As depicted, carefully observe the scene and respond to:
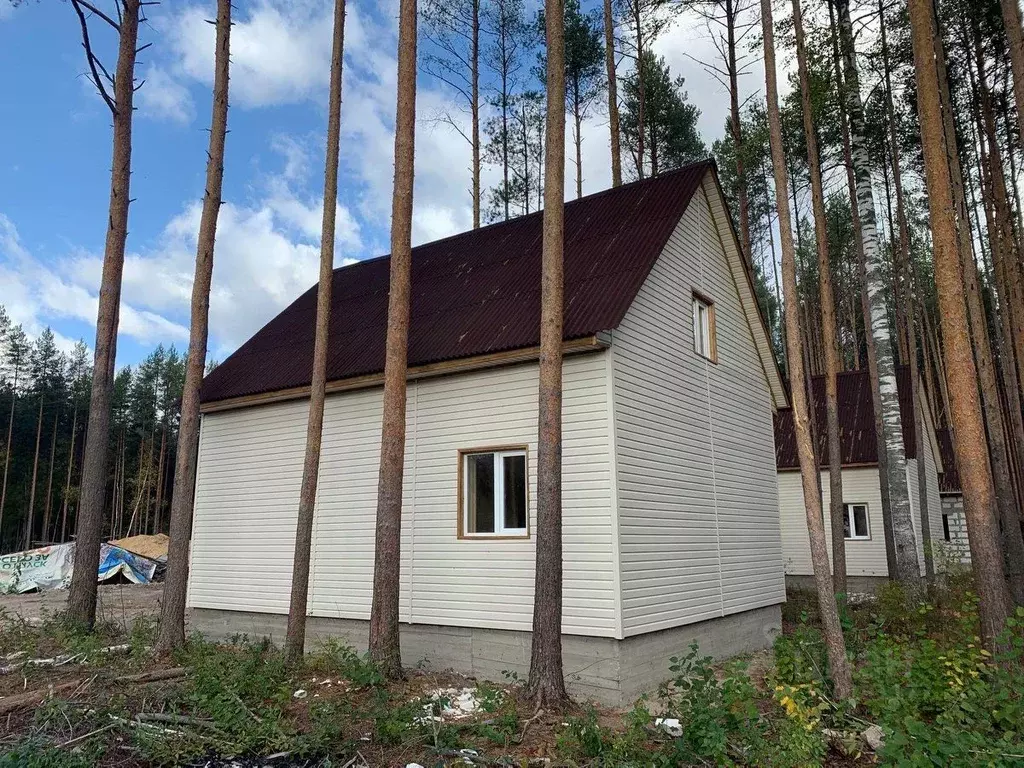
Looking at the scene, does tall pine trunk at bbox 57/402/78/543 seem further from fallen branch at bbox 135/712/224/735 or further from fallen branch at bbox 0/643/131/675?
fallen branch at bbox 135/712/224/735

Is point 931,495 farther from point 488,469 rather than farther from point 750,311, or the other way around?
point 488,469

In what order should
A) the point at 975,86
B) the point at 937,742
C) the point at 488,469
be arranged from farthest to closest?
the point at 975,86 → the point at 488,469 → the point at 937,742

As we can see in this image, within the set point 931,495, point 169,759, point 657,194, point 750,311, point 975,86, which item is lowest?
point 169,759

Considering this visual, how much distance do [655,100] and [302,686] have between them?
19.3 metres

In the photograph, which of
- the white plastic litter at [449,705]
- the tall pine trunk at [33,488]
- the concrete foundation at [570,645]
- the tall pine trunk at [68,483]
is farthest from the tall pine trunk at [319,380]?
the tall pine trunk at [33,488]

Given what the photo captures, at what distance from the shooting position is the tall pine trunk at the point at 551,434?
702 cm

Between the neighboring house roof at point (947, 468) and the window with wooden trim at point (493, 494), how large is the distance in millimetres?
21330

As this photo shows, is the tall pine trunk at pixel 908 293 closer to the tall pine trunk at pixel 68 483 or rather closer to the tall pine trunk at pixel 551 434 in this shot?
the tall pine trunk at pixel 551 434

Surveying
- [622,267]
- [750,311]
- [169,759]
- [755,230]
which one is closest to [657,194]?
[622,267]

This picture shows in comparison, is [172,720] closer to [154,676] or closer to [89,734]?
→ [89,734]

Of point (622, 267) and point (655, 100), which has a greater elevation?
point (655, 100)

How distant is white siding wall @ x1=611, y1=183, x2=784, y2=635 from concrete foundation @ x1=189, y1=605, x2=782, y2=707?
0.27 meters

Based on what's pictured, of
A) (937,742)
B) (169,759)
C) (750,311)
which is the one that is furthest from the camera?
(750,311)

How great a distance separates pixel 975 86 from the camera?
16188mm
